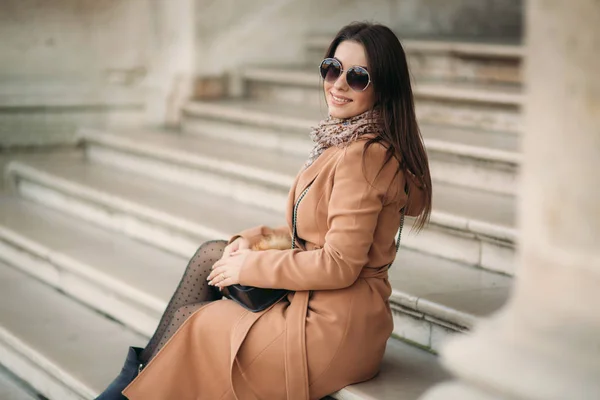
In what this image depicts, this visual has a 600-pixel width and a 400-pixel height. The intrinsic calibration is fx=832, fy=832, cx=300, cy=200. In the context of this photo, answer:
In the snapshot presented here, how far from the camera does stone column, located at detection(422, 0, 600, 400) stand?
158 centimetres

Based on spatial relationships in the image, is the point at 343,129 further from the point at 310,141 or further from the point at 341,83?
the point at 310,141

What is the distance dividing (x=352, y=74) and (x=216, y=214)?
1958mm

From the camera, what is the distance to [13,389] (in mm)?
3477

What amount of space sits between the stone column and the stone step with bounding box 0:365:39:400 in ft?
7.26

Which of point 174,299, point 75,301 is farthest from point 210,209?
point 174,299

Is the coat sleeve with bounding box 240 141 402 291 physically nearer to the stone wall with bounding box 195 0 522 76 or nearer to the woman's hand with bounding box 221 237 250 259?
the woman's hand with bounding box 221 237 250 259

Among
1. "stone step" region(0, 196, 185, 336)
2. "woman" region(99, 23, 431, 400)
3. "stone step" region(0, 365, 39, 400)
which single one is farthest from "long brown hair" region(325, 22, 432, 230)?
"stone step" region(0, 365, 39, 400)

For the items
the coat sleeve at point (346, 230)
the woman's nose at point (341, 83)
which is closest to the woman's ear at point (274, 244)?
the coat sleeve at point (346, 230)

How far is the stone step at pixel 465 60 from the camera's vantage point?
16.0 feet

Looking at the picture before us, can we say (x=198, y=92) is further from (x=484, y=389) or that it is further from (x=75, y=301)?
(x=484, y=389)

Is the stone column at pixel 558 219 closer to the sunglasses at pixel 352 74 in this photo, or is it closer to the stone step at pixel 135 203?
the sunglasses at pixel 352 74

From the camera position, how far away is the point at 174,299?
2697 millimetres

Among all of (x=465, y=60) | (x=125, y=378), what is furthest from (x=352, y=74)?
(x=465, y=60)

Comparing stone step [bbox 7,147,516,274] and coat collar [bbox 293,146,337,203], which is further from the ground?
coat collar [bbox 293,146,337,203]
